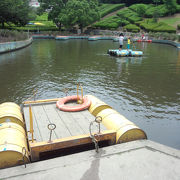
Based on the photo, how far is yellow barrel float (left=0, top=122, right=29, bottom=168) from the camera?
16.6 ft

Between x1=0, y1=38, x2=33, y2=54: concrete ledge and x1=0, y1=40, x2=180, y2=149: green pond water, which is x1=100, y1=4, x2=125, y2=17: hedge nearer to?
x1=0, y1=38, x2=33, y2=54: concrete ledge

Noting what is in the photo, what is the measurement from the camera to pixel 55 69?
18.4m

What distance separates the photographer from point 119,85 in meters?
13.8

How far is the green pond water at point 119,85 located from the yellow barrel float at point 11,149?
4652mm

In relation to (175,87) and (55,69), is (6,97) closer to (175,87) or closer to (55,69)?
(55,69)

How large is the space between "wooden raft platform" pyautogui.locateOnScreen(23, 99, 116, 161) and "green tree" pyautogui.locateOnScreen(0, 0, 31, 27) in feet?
98.8

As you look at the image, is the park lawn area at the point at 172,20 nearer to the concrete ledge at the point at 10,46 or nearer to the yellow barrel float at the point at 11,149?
the concrete ledge at the point at 10,46

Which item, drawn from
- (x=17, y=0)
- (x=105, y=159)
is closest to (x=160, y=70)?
(x=105, y=159)

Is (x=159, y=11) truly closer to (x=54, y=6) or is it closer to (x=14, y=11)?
(x=54, y=6)

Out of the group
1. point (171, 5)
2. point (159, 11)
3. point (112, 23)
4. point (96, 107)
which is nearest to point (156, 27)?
point (159, 11)

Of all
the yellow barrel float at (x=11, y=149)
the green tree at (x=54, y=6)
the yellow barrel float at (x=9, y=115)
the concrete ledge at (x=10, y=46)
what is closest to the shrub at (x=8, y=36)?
the concrete ledge at (x=10, y=46)

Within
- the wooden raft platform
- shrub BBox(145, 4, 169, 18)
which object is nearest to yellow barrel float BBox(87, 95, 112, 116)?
the wooden raft platform

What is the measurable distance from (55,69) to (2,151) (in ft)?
45.4

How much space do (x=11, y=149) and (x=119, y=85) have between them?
31.8 ft
